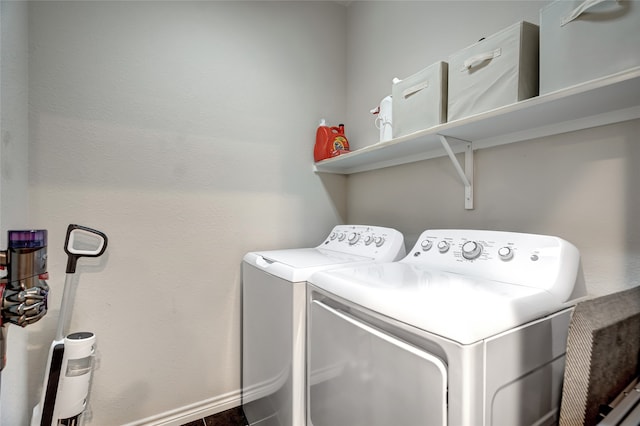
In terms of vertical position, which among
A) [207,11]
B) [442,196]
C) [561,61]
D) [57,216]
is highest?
[207,11]

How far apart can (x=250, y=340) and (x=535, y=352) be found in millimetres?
1378

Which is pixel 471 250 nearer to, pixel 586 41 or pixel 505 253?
pixel 505 253

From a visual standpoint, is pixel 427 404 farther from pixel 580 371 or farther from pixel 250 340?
pixel 250 340

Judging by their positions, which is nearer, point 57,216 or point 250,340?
point 57,216

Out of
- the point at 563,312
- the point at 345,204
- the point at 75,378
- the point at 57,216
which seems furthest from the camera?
the point at 345,204

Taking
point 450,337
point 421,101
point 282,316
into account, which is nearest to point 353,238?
point 282,316

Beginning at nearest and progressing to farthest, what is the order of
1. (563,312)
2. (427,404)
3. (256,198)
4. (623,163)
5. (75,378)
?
(427,404) → (563,312) → (623,163) → (75,378) → (256,198)

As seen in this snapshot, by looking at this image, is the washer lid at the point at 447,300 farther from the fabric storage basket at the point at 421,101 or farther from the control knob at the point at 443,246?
the fabric storage basket at the point at 421,101

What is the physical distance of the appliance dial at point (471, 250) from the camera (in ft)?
3.68

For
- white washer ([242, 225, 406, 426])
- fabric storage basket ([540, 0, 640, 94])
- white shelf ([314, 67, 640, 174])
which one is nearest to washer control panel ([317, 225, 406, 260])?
A: white washer ([242, 225, 406, 426])

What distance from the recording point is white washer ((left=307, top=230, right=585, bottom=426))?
2.14ft

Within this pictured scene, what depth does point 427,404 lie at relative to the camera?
685 millimetres

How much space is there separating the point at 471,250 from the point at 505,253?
4.9 inches

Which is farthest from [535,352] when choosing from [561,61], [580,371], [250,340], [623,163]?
[250,340]
